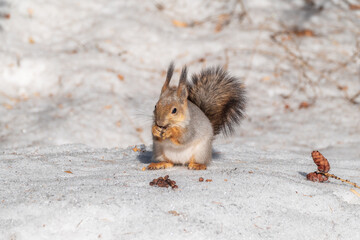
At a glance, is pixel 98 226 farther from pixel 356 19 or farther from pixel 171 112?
pixel 356 19

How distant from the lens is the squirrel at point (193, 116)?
2834mm

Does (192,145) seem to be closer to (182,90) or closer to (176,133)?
(176,133)

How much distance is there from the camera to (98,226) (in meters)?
1.98

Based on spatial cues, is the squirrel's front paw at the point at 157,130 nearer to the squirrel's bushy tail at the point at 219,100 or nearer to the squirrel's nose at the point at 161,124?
the squirrel's nose at the point at 161,124

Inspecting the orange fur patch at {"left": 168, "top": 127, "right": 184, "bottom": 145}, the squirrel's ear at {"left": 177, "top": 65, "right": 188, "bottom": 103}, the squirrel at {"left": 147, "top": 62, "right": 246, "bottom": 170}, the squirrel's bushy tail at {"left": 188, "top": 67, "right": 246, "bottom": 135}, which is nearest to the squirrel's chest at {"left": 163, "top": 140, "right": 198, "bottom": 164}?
the squirrel at {"left": 147, "top": 62, "right": 246, "bottom": 170}

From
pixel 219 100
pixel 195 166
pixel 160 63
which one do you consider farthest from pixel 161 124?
pixel 160 63

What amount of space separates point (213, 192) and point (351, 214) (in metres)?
0.75

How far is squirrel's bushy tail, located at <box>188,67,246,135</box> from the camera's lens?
11.1 ft

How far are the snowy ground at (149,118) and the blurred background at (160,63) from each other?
2 centimetres

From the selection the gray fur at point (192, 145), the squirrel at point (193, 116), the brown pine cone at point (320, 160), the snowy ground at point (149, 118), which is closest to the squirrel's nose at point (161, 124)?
the squirrel at point (193, 116)

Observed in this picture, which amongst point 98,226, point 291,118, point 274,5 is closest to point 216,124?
point 98,226

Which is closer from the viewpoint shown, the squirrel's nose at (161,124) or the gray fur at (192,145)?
the squirrel's nose at (161,124)

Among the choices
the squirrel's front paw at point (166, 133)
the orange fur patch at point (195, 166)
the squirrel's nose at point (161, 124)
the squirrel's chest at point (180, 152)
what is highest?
the squirrel's nose at point (161, 124)

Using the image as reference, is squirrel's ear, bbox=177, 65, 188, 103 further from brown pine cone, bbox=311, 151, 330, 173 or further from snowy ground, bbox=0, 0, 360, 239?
brown pine cone, bbox=311, 151, 330, 173
